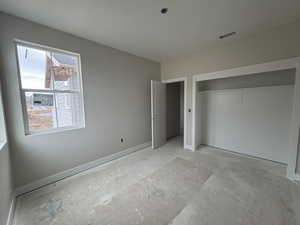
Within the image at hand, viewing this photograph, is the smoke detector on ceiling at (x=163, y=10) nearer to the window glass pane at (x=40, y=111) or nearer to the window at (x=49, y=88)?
the window at (x=49, y=88)

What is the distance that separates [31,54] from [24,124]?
1.14 metres

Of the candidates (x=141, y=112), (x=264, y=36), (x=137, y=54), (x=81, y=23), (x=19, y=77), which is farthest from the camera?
(x=141, y=112)

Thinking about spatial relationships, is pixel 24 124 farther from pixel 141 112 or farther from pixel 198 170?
pixel 198 170

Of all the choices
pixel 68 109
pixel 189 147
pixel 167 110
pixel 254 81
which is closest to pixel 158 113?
A: pixel 167 110

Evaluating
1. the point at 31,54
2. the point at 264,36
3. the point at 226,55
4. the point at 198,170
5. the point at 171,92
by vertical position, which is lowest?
the point at 198,170

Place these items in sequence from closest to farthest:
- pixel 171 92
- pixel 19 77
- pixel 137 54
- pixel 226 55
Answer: pixel 19 77, pixel 226 55, pixel 137 54, pixel 171 92

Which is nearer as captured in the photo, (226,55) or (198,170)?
(198,170)

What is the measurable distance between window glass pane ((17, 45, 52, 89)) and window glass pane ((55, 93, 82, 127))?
0.97 ft

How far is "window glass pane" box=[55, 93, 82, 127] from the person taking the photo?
7.59ft

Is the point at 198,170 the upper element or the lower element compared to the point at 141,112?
lower

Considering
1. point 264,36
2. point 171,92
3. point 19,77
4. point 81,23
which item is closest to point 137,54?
point 81,23

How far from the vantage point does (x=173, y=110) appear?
4.94 metres

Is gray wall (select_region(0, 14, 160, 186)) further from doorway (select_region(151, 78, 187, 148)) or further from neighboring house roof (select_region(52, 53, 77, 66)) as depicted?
doorway (select_region(151, 78, 187, 148))

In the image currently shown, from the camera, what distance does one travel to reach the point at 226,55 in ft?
9.31
